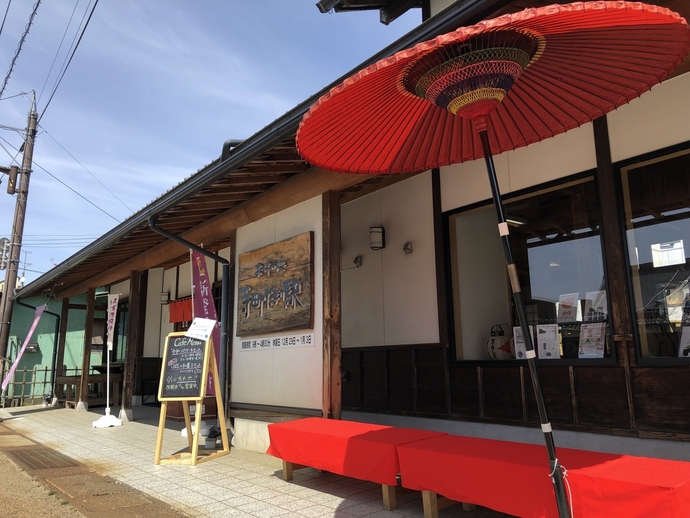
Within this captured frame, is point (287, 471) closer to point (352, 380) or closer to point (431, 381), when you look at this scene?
point (431, 381)

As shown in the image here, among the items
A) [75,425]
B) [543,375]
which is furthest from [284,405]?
[75,425]

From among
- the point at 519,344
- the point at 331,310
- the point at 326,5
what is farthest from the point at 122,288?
the point at 519,344

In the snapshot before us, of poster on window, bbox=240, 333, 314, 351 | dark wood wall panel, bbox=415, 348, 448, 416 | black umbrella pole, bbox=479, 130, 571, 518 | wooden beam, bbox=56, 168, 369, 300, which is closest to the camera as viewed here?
black umbrella pole, bbox=479, 130, 571, 518

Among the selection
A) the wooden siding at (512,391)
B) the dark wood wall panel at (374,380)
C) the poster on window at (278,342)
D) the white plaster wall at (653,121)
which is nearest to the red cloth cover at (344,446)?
the poster on window at (278,342)

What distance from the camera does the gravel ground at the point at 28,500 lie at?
378 centimetres

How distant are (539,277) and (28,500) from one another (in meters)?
5.41

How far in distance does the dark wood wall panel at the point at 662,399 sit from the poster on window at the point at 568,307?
100 cm

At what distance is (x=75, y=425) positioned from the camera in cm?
894

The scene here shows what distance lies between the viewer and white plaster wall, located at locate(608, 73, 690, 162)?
4.09m

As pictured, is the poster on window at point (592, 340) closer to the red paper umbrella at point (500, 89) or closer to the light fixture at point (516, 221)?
the light fixture at point (516, 221)

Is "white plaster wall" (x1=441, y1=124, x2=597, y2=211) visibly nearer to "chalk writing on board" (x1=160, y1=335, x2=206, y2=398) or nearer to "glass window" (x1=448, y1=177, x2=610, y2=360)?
"glass window" (x1=448, y1=177, x2=610, y2=360)

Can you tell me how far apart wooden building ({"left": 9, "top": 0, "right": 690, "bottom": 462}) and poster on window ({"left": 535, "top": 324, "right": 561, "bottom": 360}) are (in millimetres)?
30

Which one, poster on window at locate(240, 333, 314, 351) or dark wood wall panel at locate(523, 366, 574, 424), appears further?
poster on window at locate(240, 333, 314, 351)

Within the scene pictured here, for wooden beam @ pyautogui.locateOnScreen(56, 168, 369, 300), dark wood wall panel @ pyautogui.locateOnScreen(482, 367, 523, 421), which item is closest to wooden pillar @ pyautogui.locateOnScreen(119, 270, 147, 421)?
wooden beam @ pyautogui.locateOnScreen(56, 168, 369, 300)
